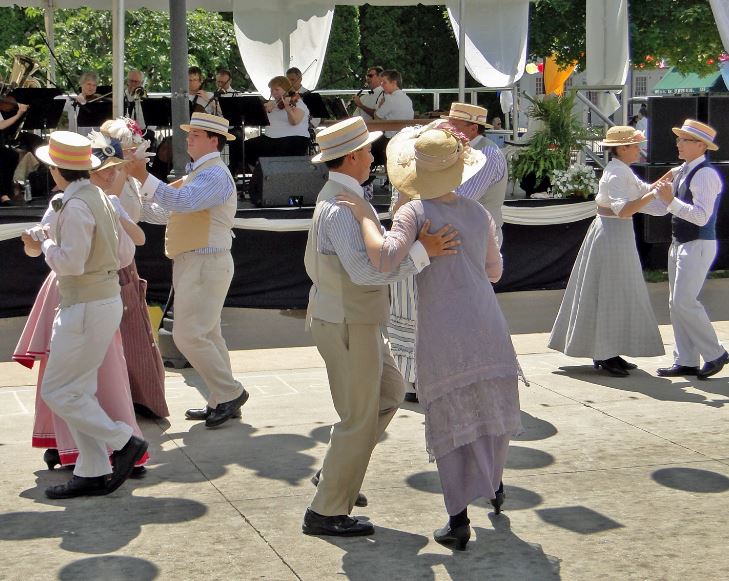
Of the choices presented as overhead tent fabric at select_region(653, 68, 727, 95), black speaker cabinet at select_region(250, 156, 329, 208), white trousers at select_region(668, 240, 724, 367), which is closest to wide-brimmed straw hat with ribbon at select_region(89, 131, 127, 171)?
white trousers at select_region(668, 240, 724, 367)

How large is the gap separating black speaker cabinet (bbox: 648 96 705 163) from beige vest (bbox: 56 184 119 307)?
816 cm

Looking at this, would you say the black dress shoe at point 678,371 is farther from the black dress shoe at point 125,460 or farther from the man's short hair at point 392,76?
the man's short hair at point 392,76

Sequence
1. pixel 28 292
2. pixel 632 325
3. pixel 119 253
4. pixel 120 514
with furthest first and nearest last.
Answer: pixel 28 292 < pixel 632 325 < pixel 119 253 < pixel 120 514

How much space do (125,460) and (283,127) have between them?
887 cm

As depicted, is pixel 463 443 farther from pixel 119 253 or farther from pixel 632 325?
pixel 632 325

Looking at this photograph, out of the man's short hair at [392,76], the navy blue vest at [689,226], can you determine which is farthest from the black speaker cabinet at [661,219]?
the navy blue vest at [689,226]

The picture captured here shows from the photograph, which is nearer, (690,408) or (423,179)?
(423,179)

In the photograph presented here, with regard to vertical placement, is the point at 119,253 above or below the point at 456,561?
above

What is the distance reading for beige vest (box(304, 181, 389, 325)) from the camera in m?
4.96

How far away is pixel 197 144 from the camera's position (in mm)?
6887

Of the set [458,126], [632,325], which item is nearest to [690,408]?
[632,325]

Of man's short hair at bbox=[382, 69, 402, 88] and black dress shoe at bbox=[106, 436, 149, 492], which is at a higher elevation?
man's short hair at bbox=[382, 69, 402, 88]

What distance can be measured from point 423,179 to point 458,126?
2.57 metres

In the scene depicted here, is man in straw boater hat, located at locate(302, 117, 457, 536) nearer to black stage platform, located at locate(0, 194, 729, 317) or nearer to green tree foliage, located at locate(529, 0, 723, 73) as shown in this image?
black stage platform, located at locate(0, 194, 729, 317)
